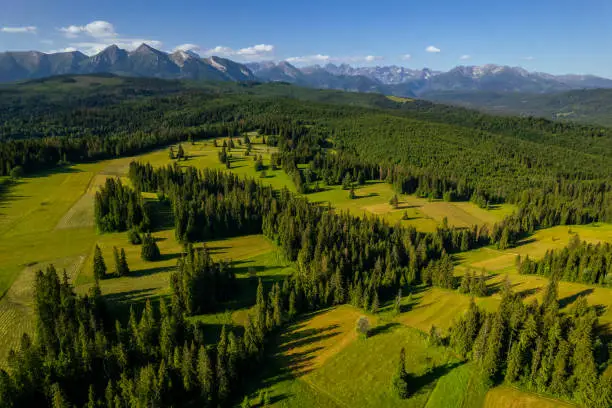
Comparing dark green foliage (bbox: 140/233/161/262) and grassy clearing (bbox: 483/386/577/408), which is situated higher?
dark green foliage (bbox: 140/233/161/262)

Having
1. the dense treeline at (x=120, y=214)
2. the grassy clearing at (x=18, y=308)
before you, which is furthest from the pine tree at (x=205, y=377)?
the dense treeline at (x=120, y=214)

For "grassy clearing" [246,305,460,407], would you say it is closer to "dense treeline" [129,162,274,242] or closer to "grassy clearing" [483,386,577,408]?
"grassy clearing" [483,386,577,408]

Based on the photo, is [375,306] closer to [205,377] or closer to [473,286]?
[473,286]

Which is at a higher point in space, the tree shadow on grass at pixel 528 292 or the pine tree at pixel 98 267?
the pine tree at pixel 98 267

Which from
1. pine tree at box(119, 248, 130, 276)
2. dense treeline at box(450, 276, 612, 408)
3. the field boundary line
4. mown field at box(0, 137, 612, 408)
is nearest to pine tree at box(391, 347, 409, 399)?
mown field at box(0, 137, 612, 408)

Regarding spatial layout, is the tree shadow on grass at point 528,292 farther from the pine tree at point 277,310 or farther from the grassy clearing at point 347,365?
the pine tree at point 277,310
